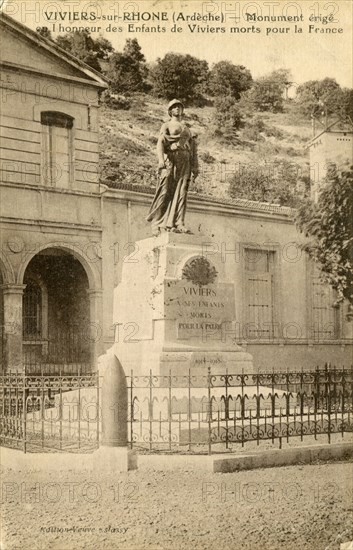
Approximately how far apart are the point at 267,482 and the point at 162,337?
364cm

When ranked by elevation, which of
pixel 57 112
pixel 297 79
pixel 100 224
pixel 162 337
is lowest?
pixel 162 337

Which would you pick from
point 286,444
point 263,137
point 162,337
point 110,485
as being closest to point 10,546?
point 110,485

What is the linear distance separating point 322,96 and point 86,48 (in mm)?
4409

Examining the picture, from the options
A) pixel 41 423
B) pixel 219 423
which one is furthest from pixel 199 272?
pixel 41 423

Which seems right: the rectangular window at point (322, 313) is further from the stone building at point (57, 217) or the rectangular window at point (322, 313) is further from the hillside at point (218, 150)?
the hillside at point (218, 150)

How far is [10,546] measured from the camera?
238 inches

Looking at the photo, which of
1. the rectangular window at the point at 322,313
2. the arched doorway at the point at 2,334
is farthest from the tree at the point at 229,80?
the rectangular window at the point at 322,313

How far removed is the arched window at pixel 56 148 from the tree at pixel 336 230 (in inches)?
245

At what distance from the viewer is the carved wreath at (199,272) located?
34.4 ft

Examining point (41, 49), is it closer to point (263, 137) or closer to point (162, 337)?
point (263, 137)

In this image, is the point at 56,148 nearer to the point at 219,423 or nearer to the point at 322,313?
the point at 322,313

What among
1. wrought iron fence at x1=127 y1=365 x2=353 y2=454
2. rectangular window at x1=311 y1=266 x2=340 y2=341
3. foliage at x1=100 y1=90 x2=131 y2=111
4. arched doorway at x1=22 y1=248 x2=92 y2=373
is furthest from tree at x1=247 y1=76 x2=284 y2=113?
wrought iron fence at x1=127 y1=365 x2=353 y2=454

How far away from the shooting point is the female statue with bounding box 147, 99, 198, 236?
10750mm

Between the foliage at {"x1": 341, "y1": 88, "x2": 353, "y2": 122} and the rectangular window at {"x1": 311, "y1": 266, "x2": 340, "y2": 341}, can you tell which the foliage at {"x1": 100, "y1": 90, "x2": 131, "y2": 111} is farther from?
the rectangular window at {"x1": 311, "y1": 266, "x2": 340, "y2": 341}
